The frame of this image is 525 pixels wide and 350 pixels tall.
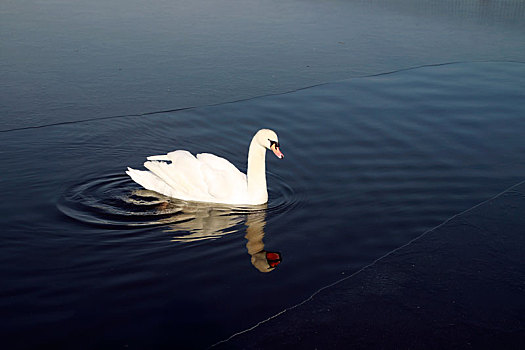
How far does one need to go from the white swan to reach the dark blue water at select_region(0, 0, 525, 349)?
15 centimetres

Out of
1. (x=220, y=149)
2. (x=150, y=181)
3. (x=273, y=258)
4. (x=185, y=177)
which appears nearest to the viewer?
(x=273, y=258)

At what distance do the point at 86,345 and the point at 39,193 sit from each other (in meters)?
2.88

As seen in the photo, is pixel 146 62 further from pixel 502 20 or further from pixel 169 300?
pixel 502 20

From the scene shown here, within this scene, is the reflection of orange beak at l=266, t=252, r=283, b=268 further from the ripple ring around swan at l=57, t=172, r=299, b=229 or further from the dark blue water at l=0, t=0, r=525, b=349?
the ripple ring around swan at l=57, t=172, r=299, b=229

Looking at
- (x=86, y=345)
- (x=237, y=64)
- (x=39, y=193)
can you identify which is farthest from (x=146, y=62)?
(x=86, y=345)

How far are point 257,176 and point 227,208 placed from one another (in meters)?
0.43

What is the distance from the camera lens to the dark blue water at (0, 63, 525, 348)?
4922 mm

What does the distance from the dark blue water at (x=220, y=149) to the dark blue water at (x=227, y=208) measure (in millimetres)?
21

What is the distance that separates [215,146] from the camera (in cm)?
837

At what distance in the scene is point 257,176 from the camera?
6816mm

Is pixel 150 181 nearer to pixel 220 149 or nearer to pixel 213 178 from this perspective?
pixel 213 178

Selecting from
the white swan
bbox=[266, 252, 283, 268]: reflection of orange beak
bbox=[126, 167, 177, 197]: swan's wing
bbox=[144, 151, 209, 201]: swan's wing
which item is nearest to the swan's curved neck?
the white swan

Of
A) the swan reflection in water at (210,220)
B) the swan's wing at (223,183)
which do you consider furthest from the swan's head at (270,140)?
the swan reflection in water at (210,220)

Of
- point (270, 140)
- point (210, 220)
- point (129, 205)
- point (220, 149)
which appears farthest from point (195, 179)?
point (220, 149)
